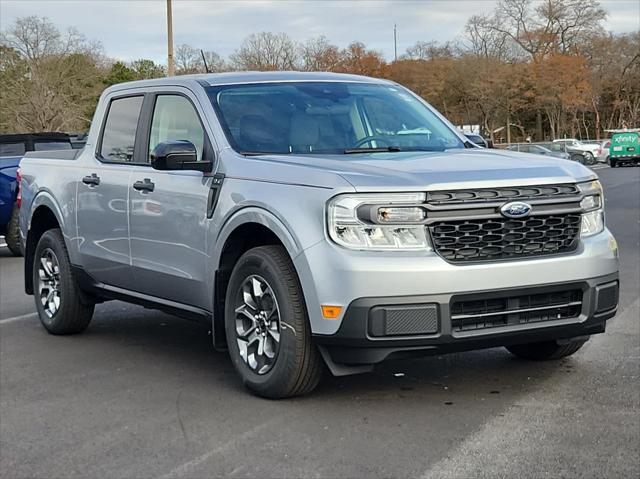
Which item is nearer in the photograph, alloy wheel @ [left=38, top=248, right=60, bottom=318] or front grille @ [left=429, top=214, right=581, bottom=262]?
front grille @ [left=429, top=214, right=581, bottom=262]

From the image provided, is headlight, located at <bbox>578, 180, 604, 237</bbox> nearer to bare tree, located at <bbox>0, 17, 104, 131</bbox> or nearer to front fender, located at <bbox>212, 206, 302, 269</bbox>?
front fender, located at <bbox>212, 206, 302, 269</bbox>

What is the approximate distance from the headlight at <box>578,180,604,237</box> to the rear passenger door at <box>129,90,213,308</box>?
6.96ft

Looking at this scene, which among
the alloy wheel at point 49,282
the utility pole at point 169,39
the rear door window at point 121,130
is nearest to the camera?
the rear door window at point 121,130

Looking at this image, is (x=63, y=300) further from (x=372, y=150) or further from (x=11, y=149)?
(x=11, y=149)

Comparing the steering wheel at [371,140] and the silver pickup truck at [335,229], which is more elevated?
the steering wheel at [371,140]

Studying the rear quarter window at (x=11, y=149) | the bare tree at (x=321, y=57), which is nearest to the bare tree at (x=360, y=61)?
the bare tree at (x=321, y=57)

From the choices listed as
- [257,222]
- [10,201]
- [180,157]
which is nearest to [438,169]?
[257,222]

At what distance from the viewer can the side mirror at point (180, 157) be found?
5.82 m

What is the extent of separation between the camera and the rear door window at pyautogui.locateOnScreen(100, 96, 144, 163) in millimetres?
6984

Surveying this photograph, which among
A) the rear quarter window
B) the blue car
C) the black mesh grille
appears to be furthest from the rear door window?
the rear quarter window

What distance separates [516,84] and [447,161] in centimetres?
6887

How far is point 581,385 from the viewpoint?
222 inches

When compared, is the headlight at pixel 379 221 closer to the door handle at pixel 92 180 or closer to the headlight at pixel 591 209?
the headlight at pixel 591 209

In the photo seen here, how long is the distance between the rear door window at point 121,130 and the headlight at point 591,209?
3109mm
